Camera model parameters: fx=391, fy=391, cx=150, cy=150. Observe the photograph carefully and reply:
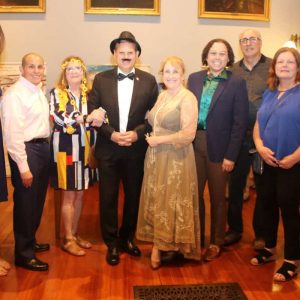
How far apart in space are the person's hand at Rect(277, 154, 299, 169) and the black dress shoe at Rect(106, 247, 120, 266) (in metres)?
1.38

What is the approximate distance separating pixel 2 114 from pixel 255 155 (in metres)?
1.81

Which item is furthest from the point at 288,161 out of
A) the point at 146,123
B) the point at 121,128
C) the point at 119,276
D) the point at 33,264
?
the point at 33,264

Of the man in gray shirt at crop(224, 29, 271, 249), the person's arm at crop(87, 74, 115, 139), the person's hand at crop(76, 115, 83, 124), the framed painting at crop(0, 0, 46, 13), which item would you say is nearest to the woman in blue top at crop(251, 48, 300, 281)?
the man in gray shirt at crop(224, 29, 271, 249)

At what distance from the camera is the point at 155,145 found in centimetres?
274

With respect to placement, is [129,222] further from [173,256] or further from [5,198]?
[5,198]

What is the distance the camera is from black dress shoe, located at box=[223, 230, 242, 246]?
10.9 ft

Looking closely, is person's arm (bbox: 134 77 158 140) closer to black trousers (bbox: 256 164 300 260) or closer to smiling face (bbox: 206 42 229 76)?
smiling face (bbox: 206 42 229 76)

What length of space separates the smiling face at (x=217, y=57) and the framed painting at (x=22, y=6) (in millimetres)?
3190

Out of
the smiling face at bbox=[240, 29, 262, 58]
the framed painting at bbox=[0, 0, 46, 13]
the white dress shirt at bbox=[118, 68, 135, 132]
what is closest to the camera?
the white dress shirt at bbox=[118, 68, 135, 132]

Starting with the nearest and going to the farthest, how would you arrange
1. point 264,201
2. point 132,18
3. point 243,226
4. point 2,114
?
point 2,114 < point 264,201 < point 243,226 < point 132,18

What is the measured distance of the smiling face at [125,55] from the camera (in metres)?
2.80

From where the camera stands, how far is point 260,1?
5.42 m

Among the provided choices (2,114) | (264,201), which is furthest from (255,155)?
(2,114)

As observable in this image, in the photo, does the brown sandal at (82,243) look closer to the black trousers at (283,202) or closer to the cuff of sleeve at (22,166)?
the cuff of sleeve at (22,166)
